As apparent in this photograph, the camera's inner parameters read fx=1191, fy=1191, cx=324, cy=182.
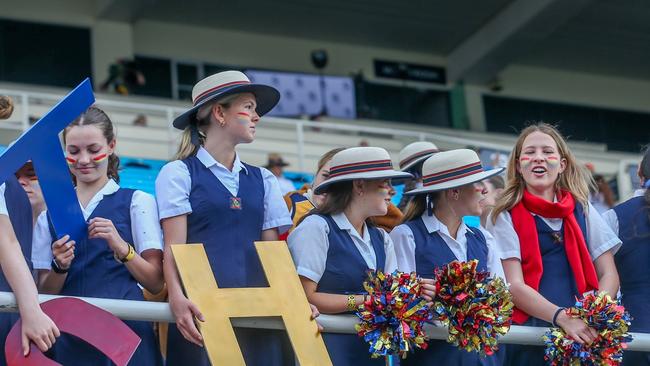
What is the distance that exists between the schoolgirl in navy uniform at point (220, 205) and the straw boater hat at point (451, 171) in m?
0.68

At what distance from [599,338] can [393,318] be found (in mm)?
841

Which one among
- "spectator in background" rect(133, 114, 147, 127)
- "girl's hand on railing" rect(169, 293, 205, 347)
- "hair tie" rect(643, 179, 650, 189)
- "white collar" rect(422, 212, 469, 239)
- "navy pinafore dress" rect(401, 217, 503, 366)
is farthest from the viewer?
"spectator in background" rect(133, 114, 147, 127)

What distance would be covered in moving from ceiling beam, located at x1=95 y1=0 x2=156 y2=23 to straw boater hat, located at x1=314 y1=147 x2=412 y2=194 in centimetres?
1181

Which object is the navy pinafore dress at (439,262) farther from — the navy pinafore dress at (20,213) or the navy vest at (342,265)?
the navy pinafore dress at (20,213)

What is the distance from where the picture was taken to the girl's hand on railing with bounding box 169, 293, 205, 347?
12.5 ft

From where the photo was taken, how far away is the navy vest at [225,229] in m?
4.18

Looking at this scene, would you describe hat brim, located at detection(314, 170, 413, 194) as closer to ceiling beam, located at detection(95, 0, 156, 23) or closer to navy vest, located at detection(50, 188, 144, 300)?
navy vest, located at detection(50, 188, 144, 300)

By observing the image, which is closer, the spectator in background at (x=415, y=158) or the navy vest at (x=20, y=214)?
the navy vest at (x=20, y=214)

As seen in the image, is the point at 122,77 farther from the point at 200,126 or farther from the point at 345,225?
the point at 345,225

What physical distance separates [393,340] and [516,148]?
4.75 feet

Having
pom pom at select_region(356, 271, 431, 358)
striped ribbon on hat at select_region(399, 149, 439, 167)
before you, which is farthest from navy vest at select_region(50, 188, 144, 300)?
striped ribbon on hat at select_region(399, 149, 439, 167)

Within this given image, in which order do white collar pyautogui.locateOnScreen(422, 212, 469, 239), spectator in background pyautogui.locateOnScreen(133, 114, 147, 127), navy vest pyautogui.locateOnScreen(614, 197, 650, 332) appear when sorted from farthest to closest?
spectator in background pyautogui.locateOnScreen(133, 114, 147, 127) < navy vest pyautogui.locateOnScreen(614, 197, 650, 332) < white collar pyautogui.locateOnScreen(422, 212, 469, 239)

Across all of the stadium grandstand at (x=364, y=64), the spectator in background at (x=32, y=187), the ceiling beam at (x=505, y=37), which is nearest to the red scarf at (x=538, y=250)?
the spectator in background at (x=32, y=187)

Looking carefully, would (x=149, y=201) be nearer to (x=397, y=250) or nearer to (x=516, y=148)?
(x=397, y=250)
